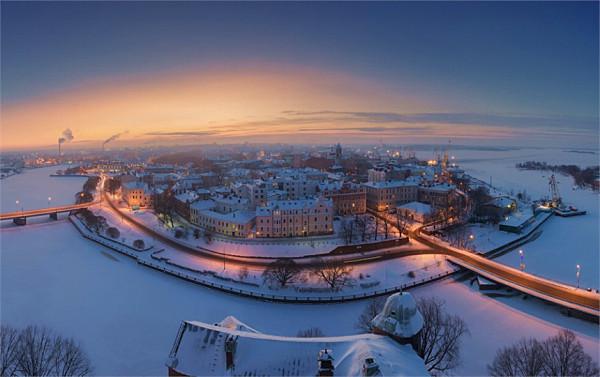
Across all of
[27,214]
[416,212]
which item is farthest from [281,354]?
[27,214]

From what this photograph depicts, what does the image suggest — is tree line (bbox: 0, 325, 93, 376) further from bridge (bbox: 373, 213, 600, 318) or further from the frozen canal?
bridge (bbox: 373, 213, 600, 318)

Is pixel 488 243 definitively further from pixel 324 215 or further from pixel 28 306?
pixel 28 306

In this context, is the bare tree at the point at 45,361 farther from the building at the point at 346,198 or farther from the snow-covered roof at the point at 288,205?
the building at the point at 346,198

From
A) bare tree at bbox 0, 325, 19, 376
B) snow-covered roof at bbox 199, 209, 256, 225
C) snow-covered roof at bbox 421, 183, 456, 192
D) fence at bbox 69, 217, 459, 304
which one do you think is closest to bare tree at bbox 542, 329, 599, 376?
fence at bbox 69, 217, 459, 304

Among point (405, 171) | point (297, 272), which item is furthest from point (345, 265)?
point (405, 171)

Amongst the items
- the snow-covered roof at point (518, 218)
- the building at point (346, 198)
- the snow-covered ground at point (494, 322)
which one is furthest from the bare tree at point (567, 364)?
the building at point (346, 198)

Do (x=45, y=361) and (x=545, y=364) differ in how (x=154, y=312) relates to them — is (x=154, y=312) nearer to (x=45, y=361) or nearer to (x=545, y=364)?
(x=45, y=361)
